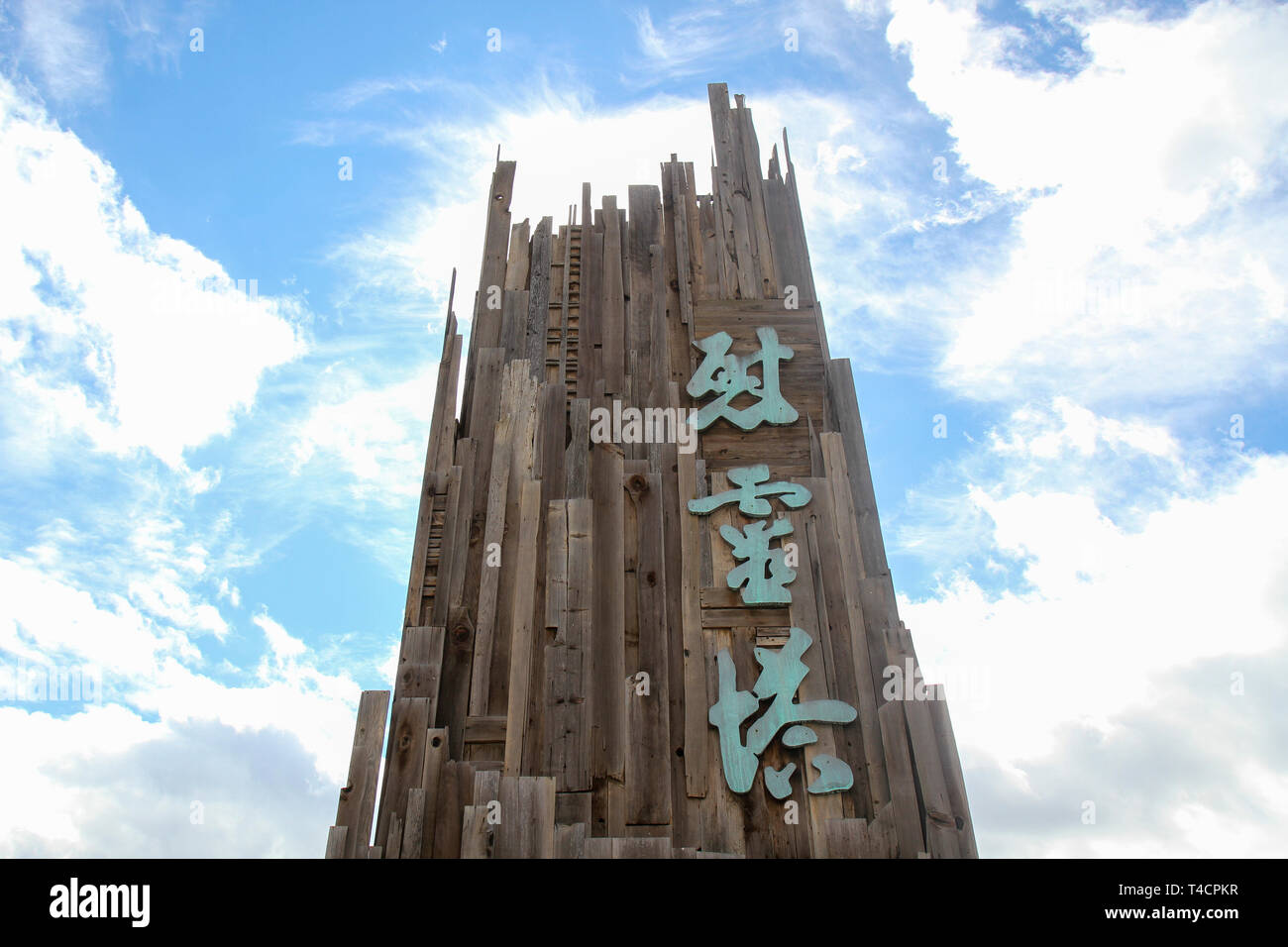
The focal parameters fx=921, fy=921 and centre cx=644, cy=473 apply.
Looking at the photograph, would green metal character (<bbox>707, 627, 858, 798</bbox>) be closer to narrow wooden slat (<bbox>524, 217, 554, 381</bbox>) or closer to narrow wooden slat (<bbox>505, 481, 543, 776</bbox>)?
narrow wooden slat (<bbox>505, 481, 543, 776</bbox>)

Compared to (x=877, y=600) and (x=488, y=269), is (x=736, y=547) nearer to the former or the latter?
(x=877, y=600)

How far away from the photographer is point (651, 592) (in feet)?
19.3

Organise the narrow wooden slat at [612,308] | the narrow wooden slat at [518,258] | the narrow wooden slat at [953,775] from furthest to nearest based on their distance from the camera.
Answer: the narrow wooden slat at [518,258] < the narrow wooden slat at [612,308] < the narrow wooden slat at [953,775]

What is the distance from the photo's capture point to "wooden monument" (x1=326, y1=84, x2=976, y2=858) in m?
5.21

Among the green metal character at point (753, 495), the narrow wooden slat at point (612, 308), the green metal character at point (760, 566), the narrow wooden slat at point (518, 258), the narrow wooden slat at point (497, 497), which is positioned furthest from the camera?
the narrow wooden slat at point (518, 258)

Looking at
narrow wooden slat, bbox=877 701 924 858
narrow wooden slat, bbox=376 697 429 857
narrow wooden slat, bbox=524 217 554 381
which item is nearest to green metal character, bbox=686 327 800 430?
narrow wooden slat, bbox=524 217 554 381

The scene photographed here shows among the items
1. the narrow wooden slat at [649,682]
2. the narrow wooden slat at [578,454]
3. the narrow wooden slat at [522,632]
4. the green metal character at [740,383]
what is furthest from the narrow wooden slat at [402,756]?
the green metal character at [740,383]

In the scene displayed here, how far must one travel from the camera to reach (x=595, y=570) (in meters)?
5.95

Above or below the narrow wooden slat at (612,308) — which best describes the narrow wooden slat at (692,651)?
below

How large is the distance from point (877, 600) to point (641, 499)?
1.67 metres

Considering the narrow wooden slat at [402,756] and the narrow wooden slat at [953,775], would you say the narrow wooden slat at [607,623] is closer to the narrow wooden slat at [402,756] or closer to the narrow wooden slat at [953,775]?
the narrow wooden slat at [402,756]

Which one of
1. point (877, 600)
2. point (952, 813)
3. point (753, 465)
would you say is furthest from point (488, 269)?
point (952, 813)

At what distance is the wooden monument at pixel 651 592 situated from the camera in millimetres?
5211

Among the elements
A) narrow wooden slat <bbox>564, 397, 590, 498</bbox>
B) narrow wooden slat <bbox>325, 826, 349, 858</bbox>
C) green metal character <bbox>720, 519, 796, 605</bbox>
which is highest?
narrow wooden slat <bbox>564, 397, 590, 498</bbox>
